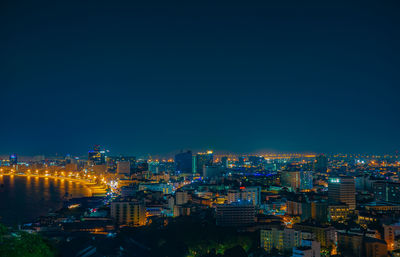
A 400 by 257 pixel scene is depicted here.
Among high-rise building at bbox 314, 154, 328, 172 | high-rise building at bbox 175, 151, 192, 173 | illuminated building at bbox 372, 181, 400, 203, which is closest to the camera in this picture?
illuminated building at bbox 372, 181, 400, 203

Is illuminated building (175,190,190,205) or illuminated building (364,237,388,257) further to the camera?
illuminated building (175,190,190,205)

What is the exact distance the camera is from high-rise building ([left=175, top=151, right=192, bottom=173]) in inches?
1264

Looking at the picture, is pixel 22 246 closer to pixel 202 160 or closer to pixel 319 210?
pixel 319 210

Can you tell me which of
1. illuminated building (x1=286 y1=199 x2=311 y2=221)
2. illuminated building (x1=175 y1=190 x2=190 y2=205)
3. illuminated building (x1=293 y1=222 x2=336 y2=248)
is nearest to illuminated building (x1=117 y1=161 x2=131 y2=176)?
illuminated building (x1=175 y1=190 x2=190 y2=205)

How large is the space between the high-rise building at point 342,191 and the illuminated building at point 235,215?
12.2 ft

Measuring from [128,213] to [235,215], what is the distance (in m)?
3.06

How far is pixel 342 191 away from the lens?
12.7 m

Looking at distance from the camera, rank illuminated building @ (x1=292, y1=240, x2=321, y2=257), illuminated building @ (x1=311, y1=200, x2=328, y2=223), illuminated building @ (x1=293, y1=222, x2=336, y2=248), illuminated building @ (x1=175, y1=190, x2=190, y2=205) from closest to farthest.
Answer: illuminated building @ (x1=292, y1=240, x2=321, y2=257), illuminated building @ (x1=293, y1=222, x2=336, y2=248), illuminated building @ (x1=311, y1=200, x2=328, y2=223), illuminated building @ (x1=175, y1=190, x2=190, y2=205)

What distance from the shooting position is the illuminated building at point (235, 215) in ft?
32.2

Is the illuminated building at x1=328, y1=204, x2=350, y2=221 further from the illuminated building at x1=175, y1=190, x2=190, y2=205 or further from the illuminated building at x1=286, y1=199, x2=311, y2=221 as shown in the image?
the illuminated building at x1=175, y1=190, x2=190, y2=205

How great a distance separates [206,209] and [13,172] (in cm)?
2915

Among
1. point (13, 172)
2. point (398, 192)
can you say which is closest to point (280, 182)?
point (398, 192)

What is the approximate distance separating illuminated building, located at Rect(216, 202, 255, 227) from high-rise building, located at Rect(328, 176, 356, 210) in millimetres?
3732

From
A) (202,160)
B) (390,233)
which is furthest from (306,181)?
(202,160)
